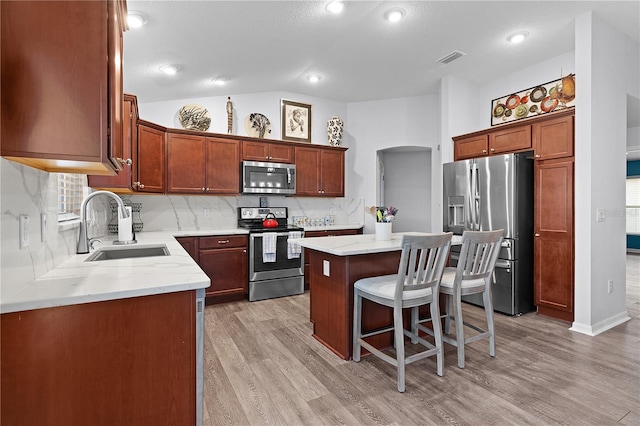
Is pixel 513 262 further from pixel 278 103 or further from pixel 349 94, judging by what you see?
pixel 278 103

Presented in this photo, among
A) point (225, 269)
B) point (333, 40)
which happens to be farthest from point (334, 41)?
point (225, 269)

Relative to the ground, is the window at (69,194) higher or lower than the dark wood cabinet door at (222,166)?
lower

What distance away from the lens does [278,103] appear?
4.90 meters

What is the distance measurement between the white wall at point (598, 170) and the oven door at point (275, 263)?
10.1 feet

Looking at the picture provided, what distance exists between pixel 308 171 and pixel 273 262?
1487 mm

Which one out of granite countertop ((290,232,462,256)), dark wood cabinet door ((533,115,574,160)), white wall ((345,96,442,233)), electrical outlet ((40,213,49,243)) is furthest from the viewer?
white wall ((345,96,442,233))

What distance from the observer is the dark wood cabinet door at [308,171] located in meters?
4.80

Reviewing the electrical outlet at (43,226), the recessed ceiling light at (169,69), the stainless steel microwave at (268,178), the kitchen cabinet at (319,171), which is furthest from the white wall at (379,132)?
the electrical outlet at (43,226)

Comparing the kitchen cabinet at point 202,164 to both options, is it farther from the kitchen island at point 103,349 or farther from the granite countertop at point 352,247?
the kitchen island at point 103,349

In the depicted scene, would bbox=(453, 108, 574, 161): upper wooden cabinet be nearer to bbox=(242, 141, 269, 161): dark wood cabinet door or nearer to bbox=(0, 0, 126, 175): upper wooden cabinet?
bbox=(242, 141, 269, 161): dark wood cabinet door

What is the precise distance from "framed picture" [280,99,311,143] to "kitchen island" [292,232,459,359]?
8.53 ft

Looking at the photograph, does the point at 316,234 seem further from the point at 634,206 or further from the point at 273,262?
the point at 634,206

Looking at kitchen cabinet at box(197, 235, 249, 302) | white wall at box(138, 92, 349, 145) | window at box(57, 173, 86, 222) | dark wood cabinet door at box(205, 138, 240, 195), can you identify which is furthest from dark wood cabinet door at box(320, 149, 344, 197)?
window at box(57, 173, 86, 222)

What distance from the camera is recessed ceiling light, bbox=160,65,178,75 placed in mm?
3332
